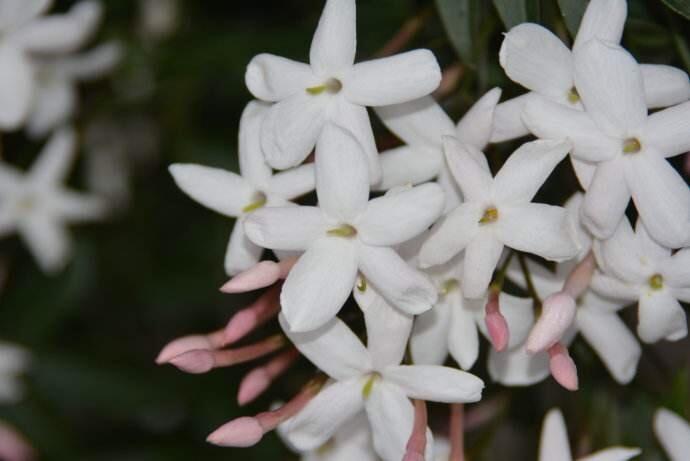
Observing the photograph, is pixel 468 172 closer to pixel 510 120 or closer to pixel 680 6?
pixel 510 120

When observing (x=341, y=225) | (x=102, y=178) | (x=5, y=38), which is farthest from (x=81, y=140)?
(x=341, y=225)

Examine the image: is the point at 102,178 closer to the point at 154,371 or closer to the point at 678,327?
the point at 154,371

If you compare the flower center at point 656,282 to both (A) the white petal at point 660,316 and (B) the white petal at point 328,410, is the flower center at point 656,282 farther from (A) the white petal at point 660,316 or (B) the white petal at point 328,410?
(B) the white petal at point 328,410

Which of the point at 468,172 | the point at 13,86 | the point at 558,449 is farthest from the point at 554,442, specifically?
the point at 13,86

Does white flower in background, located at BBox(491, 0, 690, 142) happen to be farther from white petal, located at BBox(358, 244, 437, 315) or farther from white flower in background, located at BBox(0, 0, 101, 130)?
white flower in background, located at BBox(0, 0, 101, 130)

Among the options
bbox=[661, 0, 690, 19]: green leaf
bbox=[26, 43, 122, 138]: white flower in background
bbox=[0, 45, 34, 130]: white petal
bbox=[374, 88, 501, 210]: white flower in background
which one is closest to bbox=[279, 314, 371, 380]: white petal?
bbox=[374, 88, 501, 210]: white flower in background

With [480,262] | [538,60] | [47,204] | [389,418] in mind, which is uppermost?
[538,60]
